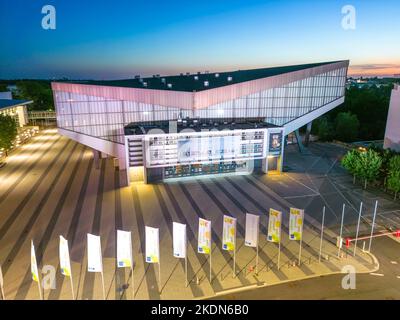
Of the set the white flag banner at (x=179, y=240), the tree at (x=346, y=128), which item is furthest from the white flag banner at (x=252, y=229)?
the tree at (x=346, y=128)

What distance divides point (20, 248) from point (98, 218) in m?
6.21

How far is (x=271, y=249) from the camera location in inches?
850

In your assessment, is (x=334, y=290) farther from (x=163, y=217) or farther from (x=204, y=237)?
(x=163, y=217)

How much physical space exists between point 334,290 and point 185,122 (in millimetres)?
26042

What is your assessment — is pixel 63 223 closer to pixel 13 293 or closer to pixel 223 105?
pixel 13 293

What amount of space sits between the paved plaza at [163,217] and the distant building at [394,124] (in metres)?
8.13

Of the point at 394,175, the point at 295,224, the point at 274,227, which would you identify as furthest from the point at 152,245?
the point at 394,175

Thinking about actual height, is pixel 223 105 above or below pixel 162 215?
above

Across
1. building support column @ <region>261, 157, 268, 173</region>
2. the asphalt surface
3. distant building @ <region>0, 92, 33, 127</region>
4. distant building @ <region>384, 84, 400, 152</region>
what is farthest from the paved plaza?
distant building @ <region>0, 92, 33, 127</region>

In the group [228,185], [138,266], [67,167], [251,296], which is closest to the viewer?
[251,296]

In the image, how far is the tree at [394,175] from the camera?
2934cm

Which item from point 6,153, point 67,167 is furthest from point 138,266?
point 6,153

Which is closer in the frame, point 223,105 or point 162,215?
point 162,215

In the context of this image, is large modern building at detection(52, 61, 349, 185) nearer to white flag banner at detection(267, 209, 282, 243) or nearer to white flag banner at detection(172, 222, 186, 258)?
white flag banner at detection(267, 209, 282, 243)
